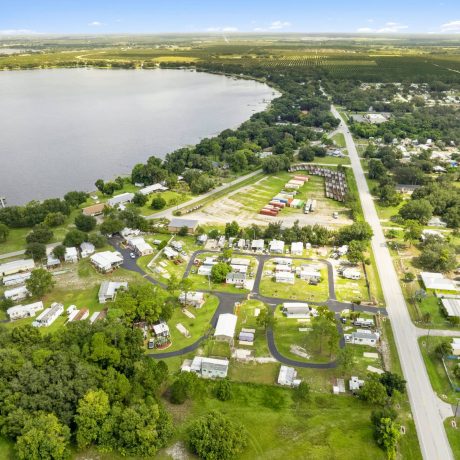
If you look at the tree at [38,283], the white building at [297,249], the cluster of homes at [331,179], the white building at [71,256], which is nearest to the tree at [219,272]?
the white building at [297,249]

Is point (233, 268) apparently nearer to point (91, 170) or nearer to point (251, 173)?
point (251, 173)

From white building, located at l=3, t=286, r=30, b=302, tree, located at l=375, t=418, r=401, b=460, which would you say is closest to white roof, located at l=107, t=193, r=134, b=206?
white building, located at l=3, t=286, r=30, b=302

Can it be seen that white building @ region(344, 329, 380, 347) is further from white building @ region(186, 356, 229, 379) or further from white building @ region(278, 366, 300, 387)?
white building @ region(186, 356, 229, 379)

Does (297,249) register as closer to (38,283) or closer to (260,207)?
(260,207)

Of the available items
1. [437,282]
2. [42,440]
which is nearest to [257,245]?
[437,282]

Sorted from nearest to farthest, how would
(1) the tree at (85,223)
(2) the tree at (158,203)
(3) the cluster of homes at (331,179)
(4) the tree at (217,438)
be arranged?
1. (4) the tree at (217,438)
2. (1) the tree at (85,223)
3. (2) the tree at (158,203)
4. (3) the cluster of homes at (331,179)

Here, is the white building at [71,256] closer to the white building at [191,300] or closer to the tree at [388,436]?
the white building at [191,300]
